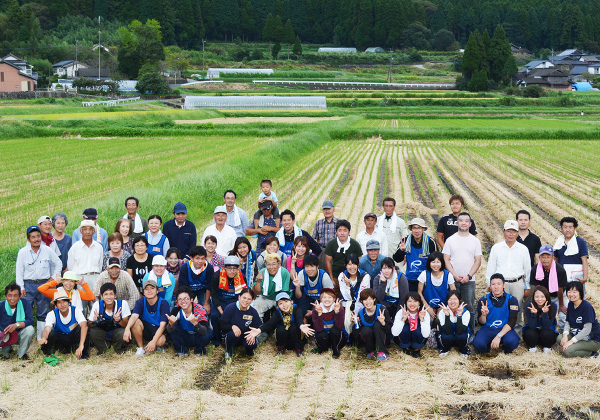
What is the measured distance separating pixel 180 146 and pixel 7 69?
43394mm

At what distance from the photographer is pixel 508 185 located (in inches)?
745

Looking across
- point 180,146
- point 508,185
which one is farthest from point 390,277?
point 180,146

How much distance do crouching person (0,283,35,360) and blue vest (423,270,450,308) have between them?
4.54 m

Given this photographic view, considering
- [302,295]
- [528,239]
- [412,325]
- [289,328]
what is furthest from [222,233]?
[528,239]

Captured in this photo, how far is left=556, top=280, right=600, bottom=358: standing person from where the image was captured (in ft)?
21.9

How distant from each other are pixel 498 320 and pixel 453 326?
549mm

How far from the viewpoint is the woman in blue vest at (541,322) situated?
22.5 ft

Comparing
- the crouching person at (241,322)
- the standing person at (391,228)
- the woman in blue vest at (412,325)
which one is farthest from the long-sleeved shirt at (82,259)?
the woman in blue vest at (412,325)

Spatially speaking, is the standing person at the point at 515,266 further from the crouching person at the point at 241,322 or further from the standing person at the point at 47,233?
the standing person at the point at 47,233

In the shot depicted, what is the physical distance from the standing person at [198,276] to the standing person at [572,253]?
14.1ft

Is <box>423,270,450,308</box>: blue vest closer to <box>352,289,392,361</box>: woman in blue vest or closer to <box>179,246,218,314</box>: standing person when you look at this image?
<box>352,289,392,361</box>: woman in blue vest

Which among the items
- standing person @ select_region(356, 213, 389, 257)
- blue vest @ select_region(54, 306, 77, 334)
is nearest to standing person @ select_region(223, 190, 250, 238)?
standing person @ select_region(356, 213, 389, 257)

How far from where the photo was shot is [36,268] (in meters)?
7.39

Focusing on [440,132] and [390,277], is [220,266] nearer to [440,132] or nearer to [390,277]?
[390,277]
